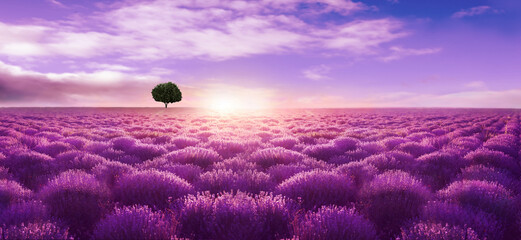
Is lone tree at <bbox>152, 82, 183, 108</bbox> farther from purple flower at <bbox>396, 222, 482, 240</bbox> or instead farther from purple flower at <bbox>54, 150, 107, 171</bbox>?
purple flower at <bbox>396, 222, 482, 240</bbox>

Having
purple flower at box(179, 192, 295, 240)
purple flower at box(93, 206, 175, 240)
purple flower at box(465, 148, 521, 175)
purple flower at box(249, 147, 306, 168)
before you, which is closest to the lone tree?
purple flower at box(249, 147, 306, 168)

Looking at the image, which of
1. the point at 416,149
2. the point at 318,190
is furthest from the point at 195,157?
the point at 416,149

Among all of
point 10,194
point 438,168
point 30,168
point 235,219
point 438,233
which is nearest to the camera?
point 438,233

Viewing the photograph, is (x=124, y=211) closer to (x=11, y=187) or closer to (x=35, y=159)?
(x=11, y=187)

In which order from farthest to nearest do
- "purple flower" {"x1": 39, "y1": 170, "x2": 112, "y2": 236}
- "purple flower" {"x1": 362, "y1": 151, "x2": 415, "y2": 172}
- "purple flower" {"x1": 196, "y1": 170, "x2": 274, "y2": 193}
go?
1. "purple flower" {"x1": 362, "y1": 151, "x2": 415, "y2": 172}
2. "purple flower" {"x1": 196, "y1": 170, "x2": 274, "y2": 193}
3. "purple flower" {"x1": 39, "y1": 170, "x2": 112, "y2": 236}

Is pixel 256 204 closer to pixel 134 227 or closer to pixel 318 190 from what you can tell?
pixel 318 190

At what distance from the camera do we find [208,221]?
3195mm

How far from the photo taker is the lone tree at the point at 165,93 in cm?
7862

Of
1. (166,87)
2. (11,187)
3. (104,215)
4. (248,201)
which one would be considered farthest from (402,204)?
(166,87)

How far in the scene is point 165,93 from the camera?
7862cm

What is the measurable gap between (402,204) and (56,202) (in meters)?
3.95

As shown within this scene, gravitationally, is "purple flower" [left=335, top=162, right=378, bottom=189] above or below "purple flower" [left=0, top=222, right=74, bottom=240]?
below

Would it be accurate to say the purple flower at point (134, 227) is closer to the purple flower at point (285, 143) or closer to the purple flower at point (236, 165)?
the purple flower at point (236, 165)

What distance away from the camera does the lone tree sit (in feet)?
258
